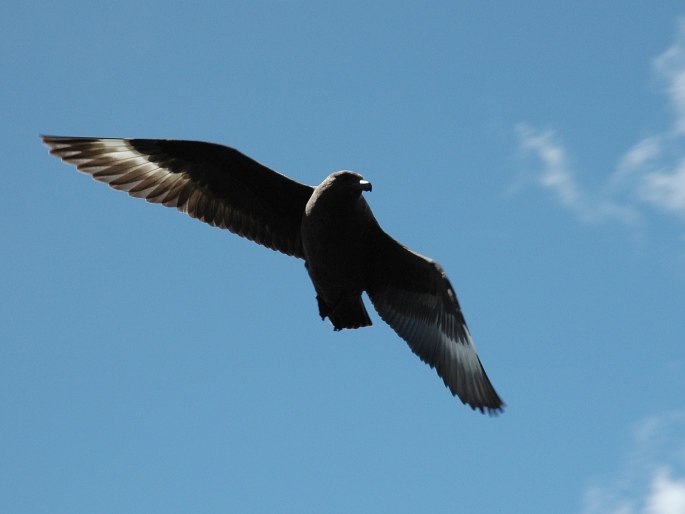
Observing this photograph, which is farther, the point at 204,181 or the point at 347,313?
the point at 204,181

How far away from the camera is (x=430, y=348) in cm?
838

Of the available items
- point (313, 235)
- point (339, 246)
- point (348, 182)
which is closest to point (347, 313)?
point (339, 246)

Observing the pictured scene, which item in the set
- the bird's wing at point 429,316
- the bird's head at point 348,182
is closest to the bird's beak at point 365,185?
the bird's head at point 348,182

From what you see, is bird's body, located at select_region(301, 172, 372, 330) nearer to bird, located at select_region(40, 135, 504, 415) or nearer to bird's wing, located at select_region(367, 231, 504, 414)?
bird, located at select_region(40, 135, 504, 415)

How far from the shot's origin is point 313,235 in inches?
298

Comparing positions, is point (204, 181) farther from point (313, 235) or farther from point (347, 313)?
point (347, 313)

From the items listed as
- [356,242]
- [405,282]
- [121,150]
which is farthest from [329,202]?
[121,150]

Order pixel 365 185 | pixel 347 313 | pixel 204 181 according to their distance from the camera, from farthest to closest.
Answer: pixel 204 181
pixel 347 313
pixel 365 185

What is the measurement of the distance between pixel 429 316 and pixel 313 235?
1.47 metres

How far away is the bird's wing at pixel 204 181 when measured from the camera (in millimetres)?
8062

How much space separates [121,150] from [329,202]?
198cm

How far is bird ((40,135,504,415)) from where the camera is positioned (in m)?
7.82

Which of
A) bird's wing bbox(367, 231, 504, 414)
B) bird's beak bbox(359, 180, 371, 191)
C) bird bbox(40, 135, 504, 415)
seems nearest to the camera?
bird's beak bbox(359, 180, 371, 191)

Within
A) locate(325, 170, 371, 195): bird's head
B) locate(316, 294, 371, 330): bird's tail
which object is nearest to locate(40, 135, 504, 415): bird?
locate(316, 294, 371, 330): bird's tail
